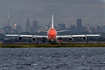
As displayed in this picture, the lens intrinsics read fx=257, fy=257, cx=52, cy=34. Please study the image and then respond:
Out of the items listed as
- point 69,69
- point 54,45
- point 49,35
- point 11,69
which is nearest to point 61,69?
point 69,69

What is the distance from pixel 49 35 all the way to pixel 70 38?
45.1ft

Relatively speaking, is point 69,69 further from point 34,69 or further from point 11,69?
point 11,69

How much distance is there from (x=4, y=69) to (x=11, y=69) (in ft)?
4.87

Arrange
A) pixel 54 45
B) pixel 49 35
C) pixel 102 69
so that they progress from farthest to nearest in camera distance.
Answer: pixel 54 45 → pixel 49 35 → pixel 102 69

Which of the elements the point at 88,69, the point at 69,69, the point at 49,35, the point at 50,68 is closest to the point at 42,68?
the point at 50,68

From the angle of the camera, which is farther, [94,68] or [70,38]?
[70,38]

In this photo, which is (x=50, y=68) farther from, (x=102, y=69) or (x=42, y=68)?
(x=102, y=69)

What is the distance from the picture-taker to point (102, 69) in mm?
54250

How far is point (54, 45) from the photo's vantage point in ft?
509

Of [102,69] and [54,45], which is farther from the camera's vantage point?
[54,45]

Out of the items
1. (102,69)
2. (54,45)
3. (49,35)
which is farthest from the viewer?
(54,45)

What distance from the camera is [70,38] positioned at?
150m

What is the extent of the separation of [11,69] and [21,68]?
2.51 meters

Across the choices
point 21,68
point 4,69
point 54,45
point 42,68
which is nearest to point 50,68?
point 42,68
